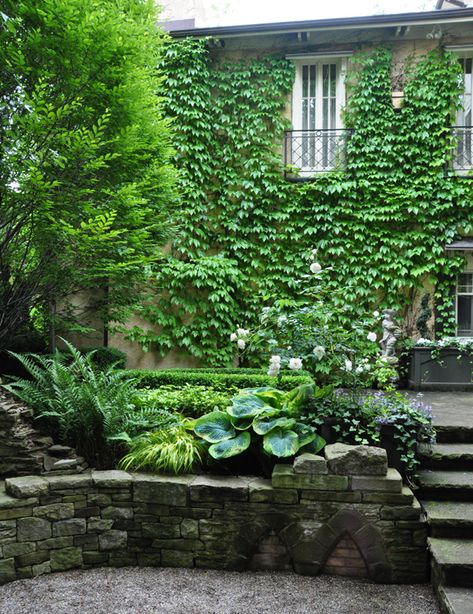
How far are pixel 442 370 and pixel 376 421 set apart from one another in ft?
16.0

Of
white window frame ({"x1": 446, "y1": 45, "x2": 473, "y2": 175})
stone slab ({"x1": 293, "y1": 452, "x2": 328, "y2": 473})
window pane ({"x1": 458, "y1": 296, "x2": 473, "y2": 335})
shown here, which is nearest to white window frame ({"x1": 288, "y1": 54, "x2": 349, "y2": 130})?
white window frame ({"x1": 446, "y1": 45, "x2": 473, "y2": 175})

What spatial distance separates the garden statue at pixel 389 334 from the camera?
838cm

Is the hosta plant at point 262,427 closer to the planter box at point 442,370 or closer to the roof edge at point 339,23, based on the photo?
the planter box at point 442,370

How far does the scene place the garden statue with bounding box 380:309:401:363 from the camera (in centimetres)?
838

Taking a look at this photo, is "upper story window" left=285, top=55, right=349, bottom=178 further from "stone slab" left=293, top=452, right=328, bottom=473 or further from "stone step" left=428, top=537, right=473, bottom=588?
"stone step" left=428, top=537, right=473, bottom=588

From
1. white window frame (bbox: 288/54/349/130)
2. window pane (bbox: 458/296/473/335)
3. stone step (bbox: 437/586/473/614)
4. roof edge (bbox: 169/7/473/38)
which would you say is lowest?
stone step (bbox: 437/586/473/614)

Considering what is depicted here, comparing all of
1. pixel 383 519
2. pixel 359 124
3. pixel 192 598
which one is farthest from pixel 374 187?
pixel 192 598

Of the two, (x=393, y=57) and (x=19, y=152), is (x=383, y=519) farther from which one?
(x=393, y=57)

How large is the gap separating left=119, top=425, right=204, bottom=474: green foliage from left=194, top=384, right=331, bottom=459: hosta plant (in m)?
0.14

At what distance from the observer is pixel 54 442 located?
4250 millimetres

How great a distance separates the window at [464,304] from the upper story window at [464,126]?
6.53 feet

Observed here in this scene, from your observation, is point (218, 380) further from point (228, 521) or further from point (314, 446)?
point (228, 521)

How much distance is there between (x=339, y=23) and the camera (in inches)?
357

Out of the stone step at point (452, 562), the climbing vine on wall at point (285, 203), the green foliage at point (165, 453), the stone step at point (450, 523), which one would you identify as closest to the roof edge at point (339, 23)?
the climbing vine on wall at point (285, 203)
